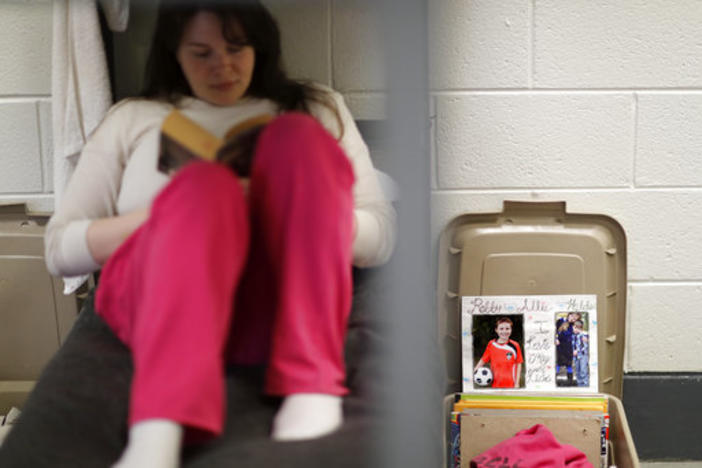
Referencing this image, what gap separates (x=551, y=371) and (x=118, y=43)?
1126 mm

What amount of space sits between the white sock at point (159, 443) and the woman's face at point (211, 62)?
0.34m

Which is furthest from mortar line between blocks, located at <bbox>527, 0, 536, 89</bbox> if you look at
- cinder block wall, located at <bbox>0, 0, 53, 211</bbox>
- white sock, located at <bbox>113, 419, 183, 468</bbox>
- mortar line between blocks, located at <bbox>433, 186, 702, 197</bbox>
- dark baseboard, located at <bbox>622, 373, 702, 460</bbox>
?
white sock, located at <bbox>113, 419, 183, 468</bbox>

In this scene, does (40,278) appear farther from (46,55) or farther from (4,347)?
(46,55)

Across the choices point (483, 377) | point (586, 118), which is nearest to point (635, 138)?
point (586, 118)

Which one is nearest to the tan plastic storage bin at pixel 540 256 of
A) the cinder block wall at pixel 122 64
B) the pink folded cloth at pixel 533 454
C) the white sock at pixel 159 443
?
the pink folded cloth at pixel 533 454

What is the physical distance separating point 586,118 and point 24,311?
1.11 m

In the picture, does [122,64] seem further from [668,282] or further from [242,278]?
[668,282]

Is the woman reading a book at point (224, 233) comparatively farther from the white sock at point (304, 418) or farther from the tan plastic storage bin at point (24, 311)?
the tan plastic storage bin at point (24, 311)

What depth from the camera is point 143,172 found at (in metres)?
0.84

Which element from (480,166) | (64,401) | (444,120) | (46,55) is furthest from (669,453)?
(46,55)

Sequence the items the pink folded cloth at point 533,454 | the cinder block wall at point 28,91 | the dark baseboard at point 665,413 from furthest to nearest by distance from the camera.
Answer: the dark baseboard at point 665,413
the pink folded cloth at point 533,454
the cinder block wall at point 28,91

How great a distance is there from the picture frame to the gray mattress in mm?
819

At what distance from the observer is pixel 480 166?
5.30 feet

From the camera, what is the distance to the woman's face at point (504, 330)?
1636 mm
